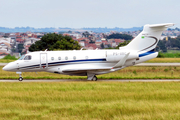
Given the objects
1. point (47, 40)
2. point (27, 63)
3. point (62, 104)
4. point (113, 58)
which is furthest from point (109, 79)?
point (47, 40)

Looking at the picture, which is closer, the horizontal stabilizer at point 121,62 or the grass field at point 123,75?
the horizontal stabilizer at point 121,62

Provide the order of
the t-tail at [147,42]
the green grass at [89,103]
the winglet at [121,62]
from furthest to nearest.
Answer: the t-tail at [147,42], the winglet at [121,62], the green grass at [89,103]

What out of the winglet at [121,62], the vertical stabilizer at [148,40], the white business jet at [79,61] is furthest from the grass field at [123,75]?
the vertical stabilizer at [148,40]

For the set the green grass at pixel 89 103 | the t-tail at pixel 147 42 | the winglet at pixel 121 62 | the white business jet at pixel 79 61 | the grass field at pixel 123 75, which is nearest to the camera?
the green grass at pixel 89 103

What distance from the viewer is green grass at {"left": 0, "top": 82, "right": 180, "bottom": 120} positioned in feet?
47.7

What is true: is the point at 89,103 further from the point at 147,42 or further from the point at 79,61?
the point at 147,42

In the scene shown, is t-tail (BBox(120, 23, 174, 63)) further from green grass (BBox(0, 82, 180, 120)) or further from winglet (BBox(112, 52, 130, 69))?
green grass (BBox(0, 82, 180, 120))

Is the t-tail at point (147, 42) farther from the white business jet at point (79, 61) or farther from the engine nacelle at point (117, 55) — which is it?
the engine nacelle at point (117, 55)

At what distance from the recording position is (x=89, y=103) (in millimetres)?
17172

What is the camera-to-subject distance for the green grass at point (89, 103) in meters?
14.5

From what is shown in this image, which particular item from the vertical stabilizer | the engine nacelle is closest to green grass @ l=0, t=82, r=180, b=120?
the engine nacelle

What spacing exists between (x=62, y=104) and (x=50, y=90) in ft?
17.1

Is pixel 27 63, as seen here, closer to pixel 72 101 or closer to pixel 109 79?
pixel 109 79

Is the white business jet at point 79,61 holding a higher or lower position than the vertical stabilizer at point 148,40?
lower
